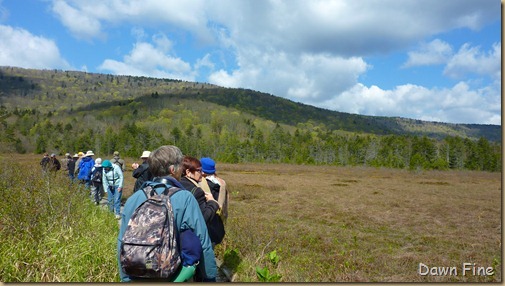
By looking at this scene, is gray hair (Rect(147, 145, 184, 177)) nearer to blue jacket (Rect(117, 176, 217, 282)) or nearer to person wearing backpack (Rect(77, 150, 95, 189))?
blue jacket (Rect(117, 176, 217, 282))

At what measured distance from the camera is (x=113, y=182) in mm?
10766

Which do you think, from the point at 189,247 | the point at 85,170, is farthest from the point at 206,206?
the point at 85,170

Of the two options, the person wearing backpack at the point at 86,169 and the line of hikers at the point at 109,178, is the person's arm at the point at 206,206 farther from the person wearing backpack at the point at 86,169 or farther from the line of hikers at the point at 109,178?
the person wearing backpack at the point at 86,169

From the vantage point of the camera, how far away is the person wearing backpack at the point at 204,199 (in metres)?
3.56

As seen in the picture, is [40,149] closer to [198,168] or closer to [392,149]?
[392,149]

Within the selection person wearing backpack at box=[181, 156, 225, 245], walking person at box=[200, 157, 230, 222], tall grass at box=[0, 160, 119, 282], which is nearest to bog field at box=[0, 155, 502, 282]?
tall grass at box=[0, 160, 119, 282]

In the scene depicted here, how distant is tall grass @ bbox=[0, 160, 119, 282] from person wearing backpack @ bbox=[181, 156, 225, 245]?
2.04 metres

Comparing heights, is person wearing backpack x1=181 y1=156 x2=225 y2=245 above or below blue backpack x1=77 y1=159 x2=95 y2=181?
above

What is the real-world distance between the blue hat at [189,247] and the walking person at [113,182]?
343 inches

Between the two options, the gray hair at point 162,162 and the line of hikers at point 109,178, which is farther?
the line of hikers at point 109,178

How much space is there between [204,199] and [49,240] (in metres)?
3.07

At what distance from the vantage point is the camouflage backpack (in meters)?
2.47

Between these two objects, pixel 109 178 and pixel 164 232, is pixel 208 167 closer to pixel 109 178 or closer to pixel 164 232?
pixel 164 232

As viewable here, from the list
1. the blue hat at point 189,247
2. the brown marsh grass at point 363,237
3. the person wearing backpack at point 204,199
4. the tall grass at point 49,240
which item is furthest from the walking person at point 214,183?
the brown marsh grass at point 363,237
